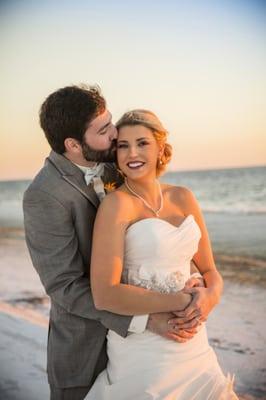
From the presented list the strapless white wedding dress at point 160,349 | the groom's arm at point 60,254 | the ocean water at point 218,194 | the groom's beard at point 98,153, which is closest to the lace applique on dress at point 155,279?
the strapless white wedding dress at point 160,349

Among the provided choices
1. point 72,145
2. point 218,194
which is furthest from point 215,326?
point 218,194

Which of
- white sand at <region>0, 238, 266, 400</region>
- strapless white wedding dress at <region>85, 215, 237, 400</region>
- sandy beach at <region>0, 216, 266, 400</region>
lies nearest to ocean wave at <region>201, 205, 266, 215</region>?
sandy beach at <region>0, 216, 266, 400</region>

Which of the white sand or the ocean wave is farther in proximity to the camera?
the ocean wave

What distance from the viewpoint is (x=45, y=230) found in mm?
1625

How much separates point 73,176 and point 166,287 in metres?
0.42

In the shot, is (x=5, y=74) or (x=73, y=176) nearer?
(x=73, y=176)

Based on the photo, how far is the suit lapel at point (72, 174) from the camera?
1.67 meters

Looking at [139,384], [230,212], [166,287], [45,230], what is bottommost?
[230,212]

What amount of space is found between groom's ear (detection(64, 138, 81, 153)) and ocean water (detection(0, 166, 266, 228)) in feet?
16.8

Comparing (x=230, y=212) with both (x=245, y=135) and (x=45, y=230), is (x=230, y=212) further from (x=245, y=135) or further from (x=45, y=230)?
(x=45, y=230)

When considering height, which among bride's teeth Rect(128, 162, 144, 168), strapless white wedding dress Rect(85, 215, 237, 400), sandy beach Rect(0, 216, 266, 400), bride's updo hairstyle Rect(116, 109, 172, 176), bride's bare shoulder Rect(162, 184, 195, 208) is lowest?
sandy beach Rect(0, 216, 266, 400)

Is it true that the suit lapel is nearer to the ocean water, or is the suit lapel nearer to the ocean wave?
the ocean water

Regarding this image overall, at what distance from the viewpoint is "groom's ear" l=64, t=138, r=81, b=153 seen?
5.42 feet

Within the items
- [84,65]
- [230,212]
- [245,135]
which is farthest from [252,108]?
[230,212]
